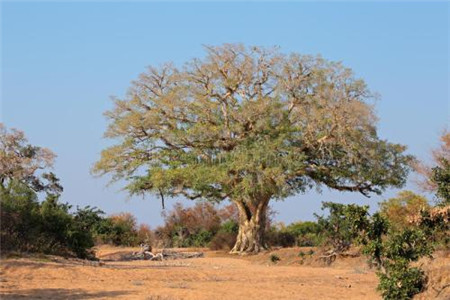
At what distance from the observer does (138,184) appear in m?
32.8

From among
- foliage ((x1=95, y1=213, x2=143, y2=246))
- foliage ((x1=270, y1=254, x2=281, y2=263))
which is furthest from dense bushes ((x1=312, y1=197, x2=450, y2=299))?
foliage ((x1=95, y1=213, x2=143, y2=246))

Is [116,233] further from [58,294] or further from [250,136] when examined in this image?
[58,294]

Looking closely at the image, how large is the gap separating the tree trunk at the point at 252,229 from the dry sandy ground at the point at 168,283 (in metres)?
11.5

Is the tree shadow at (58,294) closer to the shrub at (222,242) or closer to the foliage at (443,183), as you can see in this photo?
the foliage at (443,183)

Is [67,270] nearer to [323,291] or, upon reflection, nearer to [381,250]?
[323,291]

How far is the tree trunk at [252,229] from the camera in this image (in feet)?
105

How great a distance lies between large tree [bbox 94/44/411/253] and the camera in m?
29.3

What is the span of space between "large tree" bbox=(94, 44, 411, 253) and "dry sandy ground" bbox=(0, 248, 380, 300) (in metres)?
9.90

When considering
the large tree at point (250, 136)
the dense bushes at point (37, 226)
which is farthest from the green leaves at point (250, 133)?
the dense bushes at point (37, 226)

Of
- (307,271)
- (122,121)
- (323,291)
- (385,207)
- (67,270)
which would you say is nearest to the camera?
(323,291)

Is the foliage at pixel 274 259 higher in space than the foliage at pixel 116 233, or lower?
lower

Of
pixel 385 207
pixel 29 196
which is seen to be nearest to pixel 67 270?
pixel 29 196

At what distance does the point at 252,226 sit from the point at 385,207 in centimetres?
975

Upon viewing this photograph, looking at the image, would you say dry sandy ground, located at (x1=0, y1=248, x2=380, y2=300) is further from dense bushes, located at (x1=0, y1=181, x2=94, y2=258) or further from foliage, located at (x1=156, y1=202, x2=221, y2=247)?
foliage, located at (x1=156, y1=202, x2=221, y2=247)
